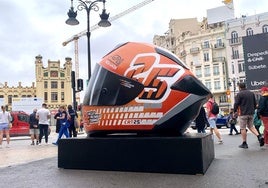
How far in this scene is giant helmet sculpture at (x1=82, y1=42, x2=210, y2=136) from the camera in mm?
5098

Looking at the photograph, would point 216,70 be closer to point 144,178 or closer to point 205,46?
point 205,46

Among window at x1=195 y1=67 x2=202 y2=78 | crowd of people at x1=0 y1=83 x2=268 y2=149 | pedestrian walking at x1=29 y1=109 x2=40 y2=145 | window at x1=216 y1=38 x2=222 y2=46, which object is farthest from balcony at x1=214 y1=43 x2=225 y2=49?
pedestrian walking at x1=29 y1=109 x2=40 y2=145

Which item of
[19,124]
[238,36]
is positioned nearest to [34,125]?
[19,124]

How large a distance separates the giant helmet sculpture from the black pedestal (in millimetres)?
281

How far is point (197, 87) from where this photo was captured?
518cm

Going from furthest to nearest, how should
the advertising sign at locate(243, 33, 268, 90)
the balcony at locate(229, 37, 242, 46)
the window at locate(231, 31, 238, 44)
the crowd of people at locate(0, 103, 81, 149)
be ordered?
the window at locate(231, 31, 238, 44)
the balcony at locate(229, 37, 242, 46)
the advertising sign at locate(243, 33, 268, 90)
the crowd of people at locate(0, 103, 81, 149)

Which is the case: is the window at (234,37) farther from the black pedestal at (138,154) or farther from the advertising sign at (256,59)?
the black pedestal at (138,154)

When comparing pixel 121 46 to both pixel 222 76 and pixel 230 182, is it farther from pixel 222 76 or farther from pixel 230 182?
pixel 222 76

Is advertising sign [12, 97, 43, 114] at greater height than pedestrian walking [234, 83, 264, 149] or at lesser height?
greater

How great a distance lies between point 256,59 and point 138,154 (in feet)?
38.8

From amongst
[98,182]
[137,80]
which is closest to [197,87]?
[137,80]

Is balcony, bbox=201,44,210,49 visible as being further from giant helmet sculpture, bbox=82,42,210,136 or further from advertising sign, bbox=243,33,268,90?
giant helmet sculpture, bbox=82,42,210,136

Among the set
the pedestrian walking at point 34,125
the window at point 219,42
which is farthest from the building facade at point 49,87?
the pedestrian walking at point 34,125

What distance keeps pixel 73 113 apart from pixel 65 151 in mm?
6197
